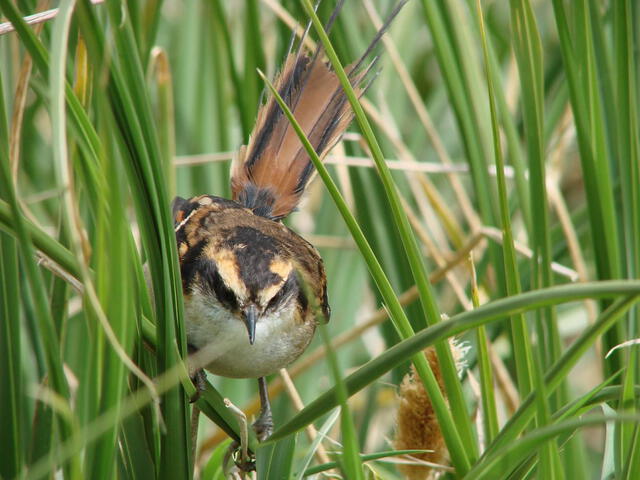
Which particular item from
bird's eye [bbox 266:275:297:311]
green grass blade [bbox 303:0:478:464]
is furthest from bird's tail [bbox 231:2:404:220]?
green grass blade [bbox 303:0:478:464]

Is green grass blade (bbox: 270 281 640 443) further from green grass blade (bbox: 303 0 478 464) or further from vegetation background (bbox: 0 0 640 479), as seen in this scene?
green grass blade (bbox: 303 0 478 464)

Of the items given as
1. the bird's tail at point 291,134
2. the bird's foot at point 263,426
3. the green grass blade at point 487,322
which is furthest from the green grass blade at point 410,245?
the bird's foot at point 263,426

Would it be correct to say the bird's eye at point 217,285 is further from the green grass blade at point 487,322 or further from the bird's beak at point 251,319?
the green grass blade at point 487,322

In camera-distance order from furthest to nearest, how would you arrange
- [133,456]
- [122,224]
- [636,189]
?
[636,189]
[133,456]
[122,224]

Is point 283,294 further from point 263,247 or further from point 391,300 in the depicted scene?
point 391,300

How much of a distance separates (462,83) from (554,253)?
74 centimetres

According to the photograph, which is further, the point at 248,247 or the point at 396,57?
the point at 396,57

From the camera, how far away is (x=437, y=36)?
2023 millimetres

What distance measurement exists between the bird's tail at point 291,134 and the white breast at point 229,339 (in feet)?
1.86

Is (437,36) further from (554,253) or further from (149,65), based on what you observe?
(554,253)

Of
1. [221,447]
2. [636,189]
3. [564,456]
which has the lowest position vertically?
[564,456]

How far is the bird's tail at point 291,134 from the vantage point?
7.25 feet

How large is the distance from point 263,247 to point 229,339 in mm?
260

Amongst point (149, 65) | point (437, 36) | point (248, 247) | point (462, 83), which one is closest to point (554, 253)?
point (462, 83)
